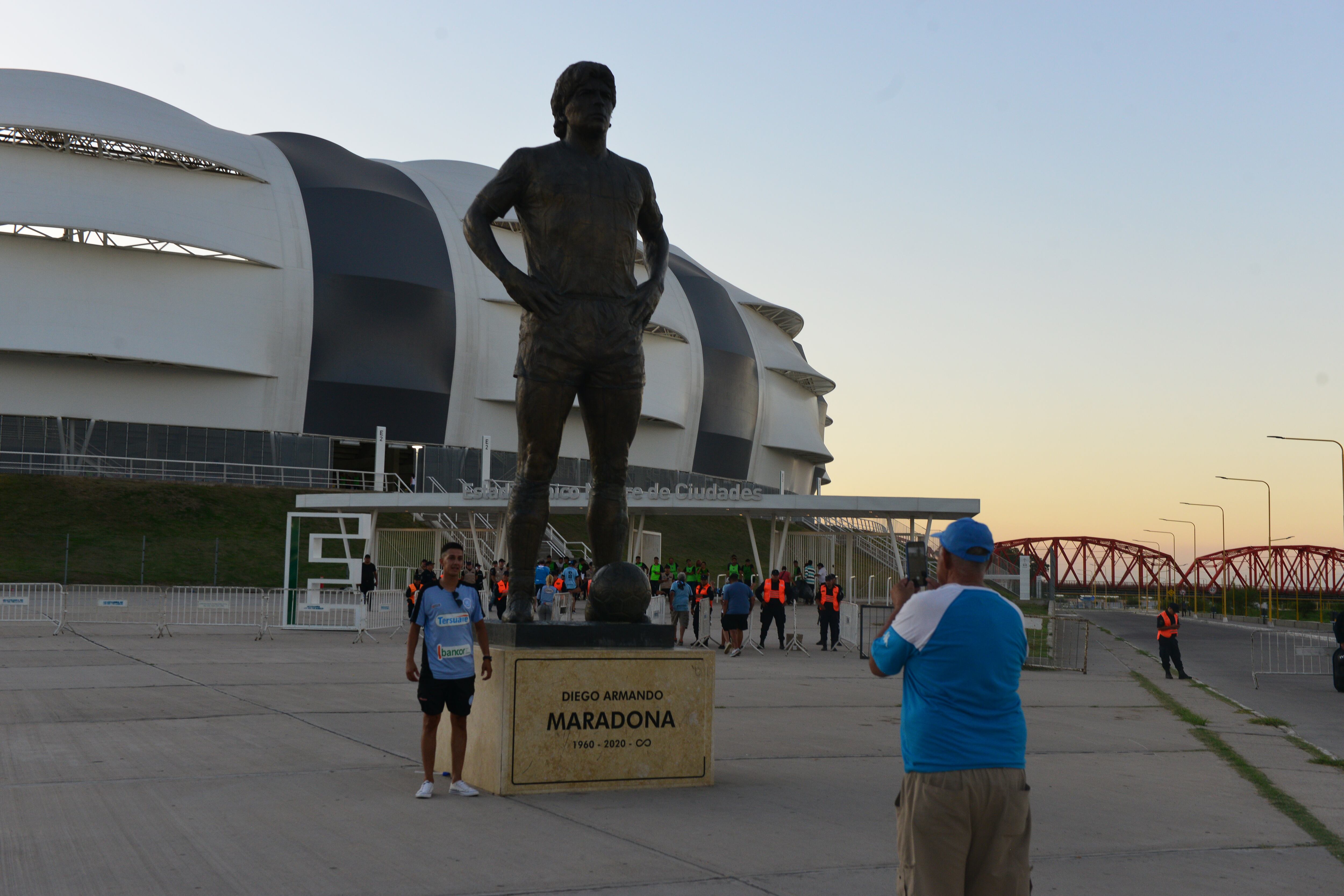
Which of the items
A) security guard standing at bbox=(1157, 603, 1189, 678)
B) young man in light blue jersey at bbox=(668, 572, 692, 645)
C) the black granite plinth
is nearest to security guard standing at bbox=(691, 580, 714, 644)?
young man in light blue jersey at bbox=(668, 572, 692, 645)

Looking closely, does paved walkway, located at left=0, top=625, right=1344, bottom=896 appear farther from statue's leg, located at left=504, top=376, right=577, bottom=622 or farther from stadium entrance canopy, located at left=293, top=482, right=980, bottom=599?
stadium entrance canopy, located at left=293, top=482, right=980, bottom=599

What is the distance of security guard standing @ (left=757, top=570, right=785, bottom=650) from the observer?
78.0ft

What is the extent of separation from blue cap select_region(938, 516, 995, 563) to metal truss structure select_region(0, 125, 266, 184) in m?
57.7

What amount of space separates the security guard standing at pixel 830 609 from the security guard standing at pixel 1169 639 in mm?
6488

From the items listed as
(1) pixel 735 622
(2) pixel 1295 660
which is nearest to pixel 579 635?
(1) pixel 735 622

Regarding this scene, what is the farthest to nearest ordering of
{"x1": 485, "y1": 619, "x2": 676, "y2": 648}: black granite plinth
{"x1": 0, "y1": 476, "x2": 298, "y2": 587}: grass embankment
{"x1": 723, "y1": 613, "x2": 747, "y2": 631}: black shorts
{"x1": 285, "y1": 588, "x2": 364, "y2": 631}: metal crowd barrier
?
1. {"x1": 0, "y1": 476, "x2": 298, "y2": 587}: grass embankment
2. {"x1": 285, "y1": 588, "x2": 364, "y2": 631}: metal crowd barrier
3. {"x1": 723, "y1": 613, "x2": 747, "y2": 631}: black shorts
4. {"x1": 485, "y1": 619, "x2": 676, "y2": 648}: black granite plinth

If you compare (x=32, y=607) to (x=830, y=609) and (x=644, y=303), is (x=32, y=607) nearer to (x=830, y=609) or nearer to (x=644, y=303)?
(x=830, y=609)

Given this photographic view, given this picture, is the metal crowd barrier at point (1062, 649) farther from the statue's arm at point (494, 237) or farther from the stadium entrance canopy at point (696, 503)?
the statue's arm at point (494, 237)

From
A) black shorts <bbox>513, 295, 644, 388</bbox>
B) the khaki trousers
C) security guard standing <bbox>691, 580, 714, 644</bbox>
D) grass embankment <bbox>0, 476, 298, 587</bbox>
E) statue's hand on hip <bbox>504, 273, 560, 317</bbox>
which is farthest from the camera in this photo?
A: grass embankment <bbox>0, 476, 298, 587</bbox>

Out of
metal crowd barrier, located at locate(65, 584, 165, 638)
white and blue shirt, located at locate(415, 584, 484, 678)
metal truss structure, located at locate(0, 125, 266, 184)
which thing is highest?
metal truss structure, located at locate(0, 125, 266, 184)

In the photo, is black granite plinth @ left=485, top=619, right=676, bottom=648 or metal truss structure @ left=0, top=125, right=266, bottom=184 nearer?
black granite plinth @ left=485, top=619, right=676, bottom=648

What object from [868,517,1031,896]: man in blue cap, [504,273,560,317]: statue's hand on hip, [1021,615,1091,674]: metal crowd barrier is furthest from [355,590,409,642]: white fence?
[868,517,1031,896]: man in blue cap

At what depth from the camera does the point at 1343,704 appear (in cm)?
1605

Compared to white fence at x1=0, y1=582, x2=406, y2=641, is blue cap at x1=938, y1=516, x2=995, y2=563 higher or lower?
higher
